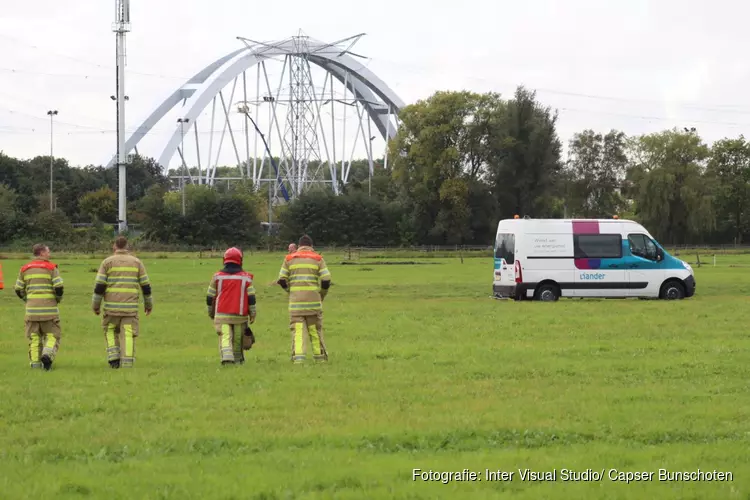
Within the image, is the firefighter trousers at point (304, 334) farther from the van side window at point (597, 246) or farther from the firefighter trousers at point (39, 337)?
the van side window at point (597, 246)

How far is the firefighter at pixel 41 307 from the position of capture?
14398 millimetres

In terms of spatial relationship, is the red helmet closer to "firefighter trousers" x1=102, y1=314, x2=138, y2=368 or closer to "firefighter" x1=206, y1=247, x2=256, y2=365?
"firefighter" x1=206, y1=247, x2=256, y2=365

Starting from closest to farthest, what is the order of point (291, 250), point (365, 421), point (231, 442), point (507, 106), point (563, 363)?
1. point (231, 442)
2. point (365, 421)
3. point (563, 363)
4. point (291, 250)
5. point (507, 106)

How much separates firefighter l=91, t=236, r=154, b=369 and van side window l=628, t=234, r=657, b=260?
758 inches

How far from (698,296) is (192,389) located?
23.6 meters

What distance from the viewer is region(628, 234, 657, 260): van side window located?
30.4 m

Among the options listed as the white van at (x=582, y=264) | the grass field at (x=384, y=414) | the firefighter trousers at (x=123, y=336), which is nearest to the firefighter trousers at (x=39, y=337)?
the grass field at (x=384, y=414)

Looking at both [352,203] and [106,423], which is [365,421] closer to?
[106,423]

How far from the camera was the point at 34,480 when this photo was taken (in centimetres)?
727

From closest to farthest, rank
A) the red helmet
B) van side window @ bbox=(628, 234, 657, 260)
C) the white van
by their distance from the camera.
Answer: the red helmet, the white van, van side window @ bbox=(628, 234, 657, 260)

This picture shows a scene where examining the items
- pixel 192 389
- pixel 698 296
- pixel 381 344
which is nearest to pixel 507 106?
pixel 698 296

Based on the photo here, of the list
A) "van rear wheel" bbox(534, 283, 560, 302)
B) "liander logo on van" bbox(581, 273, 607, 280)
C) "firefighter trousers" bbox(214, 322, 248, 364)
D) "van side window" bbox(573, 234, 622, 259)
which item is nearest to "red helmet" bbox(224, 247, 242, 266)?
"firefighter trousers" bbox(214, 322, 248, 364)

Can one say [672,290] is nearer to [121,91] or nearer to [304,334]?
[304,334]

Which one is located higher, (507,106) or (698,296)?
(507,106)
